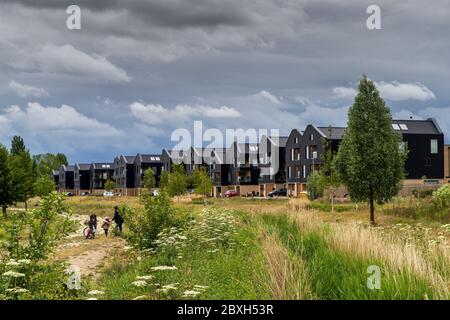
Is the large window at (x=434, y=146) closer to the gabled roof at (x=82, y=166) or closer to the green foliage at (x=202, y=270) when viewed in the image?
the green foliage at (x=202, y=270)

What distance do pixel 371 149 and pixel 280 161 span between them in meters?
51.7

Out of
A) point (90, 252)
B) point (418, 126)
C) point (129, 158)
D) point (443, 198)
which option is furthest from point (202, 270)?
point (129, 158)

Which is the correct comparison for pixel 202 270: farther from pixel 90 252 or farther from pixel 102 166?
pixel 102 166

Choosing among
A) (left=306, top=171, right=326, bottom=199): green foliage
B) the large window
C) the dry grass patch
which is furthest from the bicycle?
the large window

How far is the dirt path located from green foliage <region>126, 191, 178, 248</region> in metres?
1.54

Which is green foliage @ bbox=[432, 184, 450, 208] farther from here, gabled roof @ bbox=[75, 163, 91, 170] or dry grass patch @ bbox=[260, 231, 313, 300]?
gabled roof @ bbox=[75, 163, 91, 170]

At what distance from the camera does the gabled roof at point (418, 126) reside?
66938 mm

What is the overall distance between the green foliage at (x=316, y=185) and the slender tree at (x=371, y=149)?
17.6 meters

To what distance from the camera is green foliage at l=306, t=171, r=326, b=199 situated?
160ft

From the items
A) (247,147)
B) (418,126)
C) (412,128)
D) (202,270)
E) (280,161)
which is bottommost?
(202,270)

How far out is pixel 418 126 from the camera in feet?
224

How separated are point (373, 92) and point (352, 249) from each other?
22.3m

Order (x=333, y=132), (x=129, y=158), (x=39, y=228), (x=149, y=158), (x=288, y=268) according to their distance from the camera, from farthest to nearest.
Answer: (x=129, y=158)
(x=149, y=158)
(x=333, y=132)
(x=39, y=228)
(x=288, y=268)
